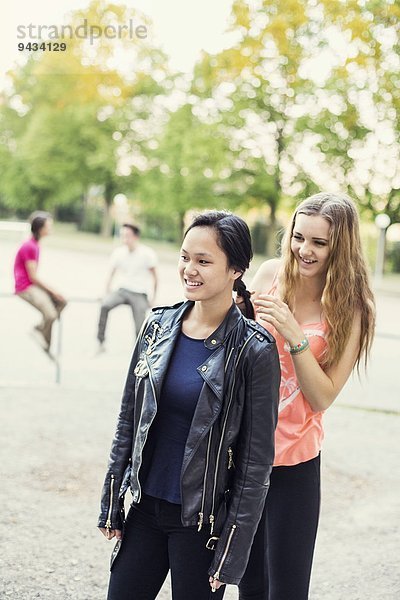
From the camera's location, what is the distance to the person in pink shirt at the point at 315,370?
2.59 m

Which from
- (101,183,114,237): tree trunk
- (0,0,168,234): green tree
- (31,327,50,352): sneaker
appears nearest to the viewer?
(31,327,50,352): sneaker

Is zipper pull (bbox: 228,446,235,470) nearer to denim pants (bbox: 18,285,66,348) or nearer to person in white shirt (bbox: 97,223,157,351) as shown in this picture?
denim pants (bbox: 18,285,66,348)

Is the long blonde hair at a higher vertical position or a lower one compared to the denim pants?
higher

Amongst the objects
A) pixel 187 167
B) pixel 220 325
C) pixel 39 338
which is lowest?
pixel 39 338

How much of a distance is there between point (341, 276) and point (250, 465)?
774 millimetres

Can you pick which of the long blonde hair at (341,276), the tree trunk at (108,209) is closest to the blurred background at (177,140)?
the tree trunk at (108,209)

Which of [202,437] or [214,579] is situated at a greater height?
[202,437]

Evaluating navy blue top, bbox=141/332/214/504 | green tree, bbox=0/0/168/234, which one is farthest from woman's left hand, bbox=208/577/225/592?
green tree, bbox=0/0/168/234

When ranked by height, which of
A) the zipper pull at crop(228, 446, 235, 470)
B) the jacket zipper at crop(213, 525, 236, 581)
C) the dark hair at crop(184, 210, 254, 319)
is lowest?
the jacket zipper at crop(213, 525, 236, 581)

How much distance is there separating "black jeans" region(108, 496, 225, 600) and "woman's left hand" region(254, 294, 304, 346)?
650 mm

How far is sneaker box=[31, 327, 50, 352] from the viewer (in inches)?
359

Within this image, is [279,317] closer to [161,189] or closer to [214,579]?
[214,579]

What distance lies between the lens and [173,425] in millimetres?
2252

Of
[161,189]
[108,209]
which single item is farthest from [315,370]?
[108,209]
